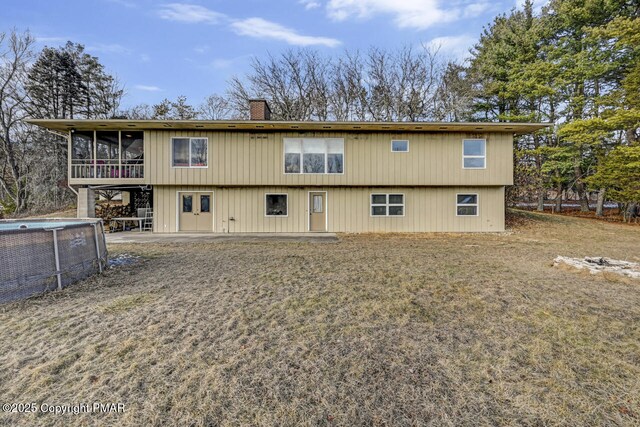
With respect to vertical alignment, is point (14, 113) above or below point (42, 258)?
above

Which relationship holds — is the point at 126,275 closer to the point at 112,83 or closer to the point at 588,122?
the point at 588,122

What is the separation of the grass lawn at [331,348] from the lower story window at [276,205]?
23.1 feet

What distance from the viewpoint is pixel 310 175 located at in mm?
12609

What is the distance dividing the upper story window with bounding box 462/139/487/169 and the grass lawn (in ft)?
25.3

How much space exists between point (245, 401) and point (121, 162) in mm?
13651

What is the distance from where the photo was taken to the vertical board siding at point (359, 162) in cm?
1241

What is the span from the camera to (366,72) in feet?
82.6

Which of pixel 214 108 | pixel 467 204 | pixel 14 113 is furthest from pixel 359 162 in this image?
pixel 14 113

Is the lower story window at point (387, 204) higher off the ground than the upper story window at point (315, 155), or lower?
lower

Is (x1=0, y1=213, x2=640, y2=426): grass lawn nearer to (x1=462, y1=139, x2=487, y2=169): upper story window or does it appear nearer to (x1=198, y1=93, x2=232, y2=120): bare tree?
(x1=462, y1=139, x2=487, y2=169): upper story window

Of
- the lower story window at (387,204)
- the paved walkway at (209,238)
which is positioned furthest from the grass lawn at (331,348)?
the lower story window at (387,204)

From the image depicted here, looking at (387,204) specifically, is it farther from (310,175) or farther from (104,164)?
(104,164)

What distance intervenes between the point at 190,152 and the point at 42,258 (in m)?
8.44

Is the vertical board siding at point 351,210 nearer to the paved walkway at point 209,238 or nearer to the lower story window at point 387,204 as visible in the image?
the lower story window at point 387,204
